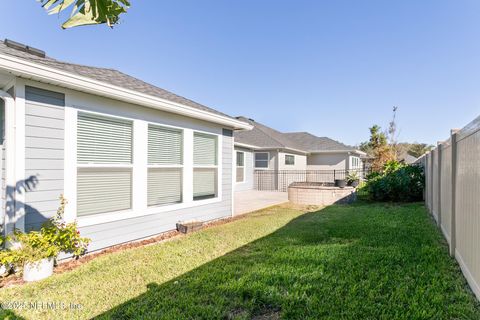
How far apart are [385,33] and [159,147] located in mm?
10917

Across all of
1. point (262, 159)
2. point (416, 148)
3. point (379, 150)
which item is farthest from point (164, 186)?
point (416, 148)

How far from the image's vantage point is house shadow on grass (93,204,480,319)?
273 cm

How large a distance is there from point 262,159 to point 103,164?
13987mm

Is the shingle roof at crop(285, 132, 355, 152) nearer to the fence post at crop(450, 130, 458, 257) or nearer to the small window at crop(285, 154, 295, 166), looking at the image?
the small window at crop(285, 154, 295, 166)

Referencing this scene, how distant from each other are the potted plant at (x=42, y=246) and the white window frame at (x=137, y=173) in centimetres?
37

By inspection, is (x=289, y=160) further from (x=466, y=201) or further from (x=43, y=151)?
(x=43, y=151)

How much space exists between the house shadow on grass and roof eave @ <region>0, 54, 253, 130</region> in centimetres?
336

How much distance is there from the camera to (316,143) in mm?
24344

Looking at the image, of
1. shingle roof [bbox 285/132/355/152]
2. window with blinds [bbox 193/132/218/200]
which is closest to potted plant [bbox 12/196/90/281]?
window with blinds [bbox 193/132/218/200]

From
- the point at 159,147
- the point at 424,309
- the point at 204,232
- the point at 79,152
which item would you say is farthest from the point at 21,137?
the point at 424,309

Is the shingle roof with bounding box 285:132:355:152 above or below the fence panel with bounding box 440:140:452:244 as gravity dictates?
above

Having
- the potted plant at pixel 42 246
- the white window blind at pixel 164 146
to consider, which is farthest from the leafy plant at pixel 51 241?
the white window blind at pixel 164 146

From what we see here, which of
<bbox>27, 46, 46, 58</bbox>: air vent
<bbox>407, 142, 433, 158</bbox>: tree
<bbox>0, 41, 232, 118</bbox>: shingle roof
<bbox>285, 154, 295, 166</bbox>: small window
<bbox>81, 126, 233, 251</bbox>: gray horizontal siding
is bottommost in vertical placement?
<bbox>81, 126, 233, 251</bbox>: gray horizontal siding

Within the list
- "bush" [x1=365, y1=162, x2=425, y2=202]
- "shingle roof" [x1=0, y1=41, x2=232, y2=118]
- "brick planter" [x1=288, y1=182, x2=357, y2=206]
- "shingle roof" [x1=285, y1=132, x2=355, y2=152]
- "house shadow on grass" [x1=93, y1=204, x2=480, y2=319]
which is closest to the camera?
"house shadow on grass" [x1=93, y1=204, x2=480, y2=319]
